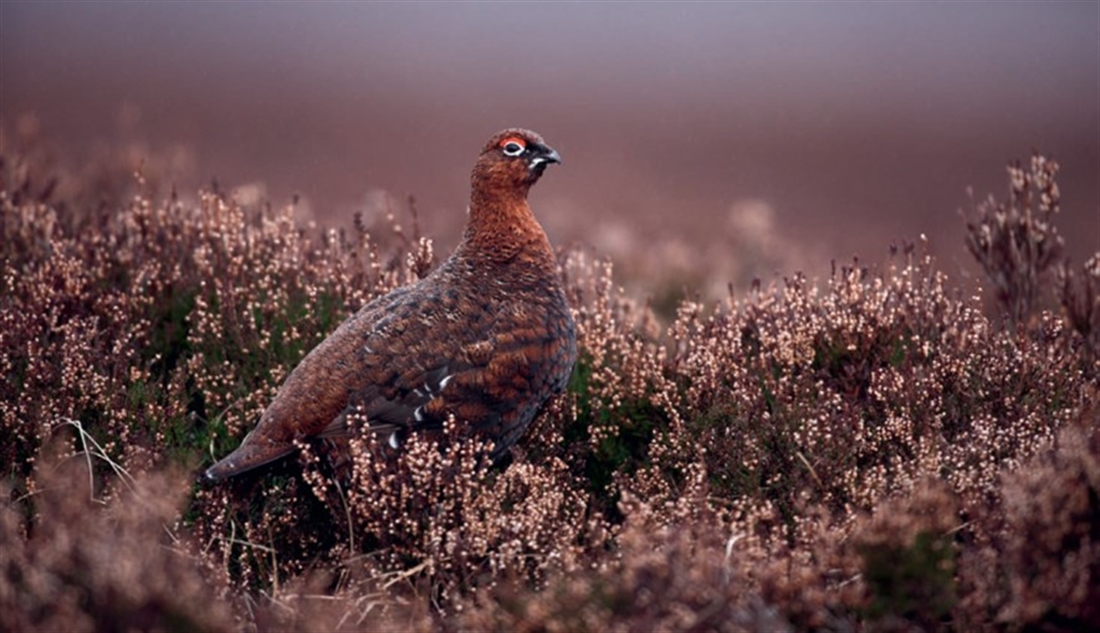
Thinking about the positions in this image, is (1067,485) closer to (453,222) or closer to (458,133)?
(453,222)

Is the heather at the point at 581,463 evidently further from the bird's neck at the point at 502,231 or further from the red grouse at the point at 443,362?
the bird's neck at the point at 502,231

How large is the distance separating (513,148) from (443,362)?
3.37ft

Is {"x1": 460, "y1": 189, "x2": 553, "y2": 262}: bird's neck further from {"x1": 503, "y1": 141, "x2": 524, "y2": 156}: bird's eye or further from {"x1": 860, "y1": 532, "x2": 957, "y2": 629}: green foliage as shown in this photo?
{"x1": 860, "y1": 532, "x2": 957, "y2": 629}: green foliage

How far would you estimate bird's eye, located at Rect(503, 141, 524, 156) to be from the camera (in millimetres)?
5020

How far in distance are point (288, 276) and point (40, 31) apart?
935 inches

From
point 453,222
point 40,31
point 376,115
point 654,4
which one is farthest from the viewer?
point 654,4

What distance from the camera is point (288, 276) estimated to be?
6.18 metres

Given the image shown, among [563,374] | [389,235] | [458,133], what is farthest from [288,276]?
[458,133]

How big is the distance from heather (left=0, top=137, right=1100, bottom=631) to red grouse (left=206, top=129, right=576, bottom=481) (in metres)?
0.16

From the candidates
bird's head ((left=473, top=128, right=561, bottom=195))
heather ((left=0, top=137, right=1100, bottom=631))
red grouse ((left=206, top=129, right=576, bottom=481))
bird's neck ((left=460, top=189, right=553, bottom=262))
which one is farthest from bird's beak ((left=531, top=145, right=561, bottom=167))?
heather ((left=0, top=137, right=1100, bottom=631))

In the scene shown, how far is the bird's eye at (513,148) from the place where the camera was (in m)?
5.02

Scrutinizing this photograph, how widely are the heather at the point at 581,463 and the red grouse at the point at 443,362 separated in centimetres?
16

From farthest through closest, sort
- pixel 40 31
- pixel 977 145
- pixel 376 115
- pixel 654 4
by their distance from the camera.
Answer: pixel 654 4, pixel 40 31, pixel 376 115, pixel 977 145

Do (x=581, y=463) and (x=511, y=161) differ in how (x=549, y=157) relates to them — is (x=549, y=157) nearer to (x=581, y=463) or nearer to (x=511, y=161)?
(x=511, y=161)
